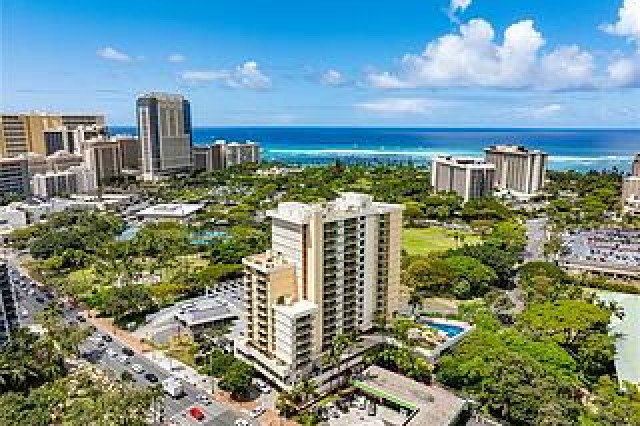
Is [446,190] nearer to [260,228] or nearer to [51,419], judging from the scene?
[260,228]

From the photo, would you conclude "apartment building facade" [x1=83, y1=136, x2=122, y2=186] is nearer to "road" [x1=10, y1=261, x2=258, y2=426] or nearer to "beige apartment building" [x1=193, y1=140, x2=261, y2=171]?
"beige apartment building" [x1=193, y1=140, x2=261, y2=171]

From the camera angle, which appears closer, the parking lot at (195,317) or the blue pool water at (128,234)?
the parking lot at (195,317)

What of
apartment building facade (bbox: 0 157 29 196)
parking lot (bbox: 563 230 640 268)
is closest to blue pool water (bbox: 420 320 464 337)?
parking lot (bbox: 563 230 640 268)

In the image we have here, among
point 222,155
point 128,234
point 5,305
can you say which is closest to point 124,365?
point 5,305

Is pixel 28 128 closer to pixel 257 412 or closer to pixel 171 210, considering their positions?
pixel 171 210

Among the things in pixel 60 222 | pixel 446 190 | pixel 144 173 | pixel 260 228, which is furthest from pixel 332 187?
pixel 60 222

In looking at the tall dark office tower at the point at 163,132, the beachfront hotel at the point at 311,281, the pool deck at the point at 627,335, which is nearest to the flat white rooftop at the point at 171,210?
the tall dark office tower at the point at 163,132

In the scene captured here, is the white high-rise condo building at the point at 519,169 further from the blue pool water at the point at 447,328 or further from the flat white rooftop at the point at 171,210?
the blue pool water at the point at 447,328
